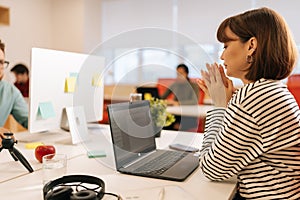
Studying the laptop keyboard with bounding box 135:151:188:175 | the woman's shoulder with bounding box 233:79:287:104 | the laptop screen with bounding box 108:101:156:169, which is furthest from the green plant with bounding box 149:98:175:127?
the woman's shoulder with bounding box 233:79:287:104

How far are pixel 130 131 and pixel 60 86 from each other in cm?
60

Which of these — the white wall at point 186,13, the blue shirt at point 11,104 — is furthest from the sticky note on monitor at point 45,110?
the white wall at point 186,13

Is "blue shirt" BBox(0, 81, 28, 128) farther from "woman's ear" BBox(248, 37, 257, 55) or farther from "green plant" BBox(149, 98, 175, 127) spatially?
"woman's ear" BBox(248, 37, 257, 55)

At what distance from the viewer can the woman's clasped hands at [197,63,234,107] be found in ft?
3.93

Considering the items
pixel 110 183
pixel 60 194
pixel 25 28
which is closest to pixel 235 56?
pixel 110 183

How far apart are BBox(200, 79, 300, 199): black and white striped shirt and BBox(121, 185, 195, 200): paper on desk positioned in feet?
0.48

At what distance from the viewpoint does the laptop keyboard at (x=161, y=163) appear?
1.10 m

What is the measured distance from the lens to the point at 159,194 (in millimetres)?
890

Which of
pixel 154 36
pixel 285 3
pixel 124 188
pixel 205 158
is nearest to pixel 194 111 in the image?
pixel 154 36

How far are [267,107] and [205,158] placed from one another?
252 millimetres

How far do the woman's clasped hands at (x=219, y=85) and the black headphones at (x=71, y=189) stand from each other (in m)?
0.54

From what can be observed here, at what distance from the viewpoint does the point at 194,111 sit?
6.76 ft

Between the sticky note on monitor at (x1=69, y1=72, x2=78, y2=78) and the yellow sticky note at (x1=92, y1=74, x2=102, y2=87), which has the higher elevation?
the sticky note on monitor at (x1=69, y1=72, x2=78, y2=78)

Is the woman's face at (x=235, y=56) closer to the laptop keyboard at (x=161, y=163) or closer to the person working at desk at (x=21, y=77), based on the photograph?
the laptop keyboard at (x=161, y=163)
